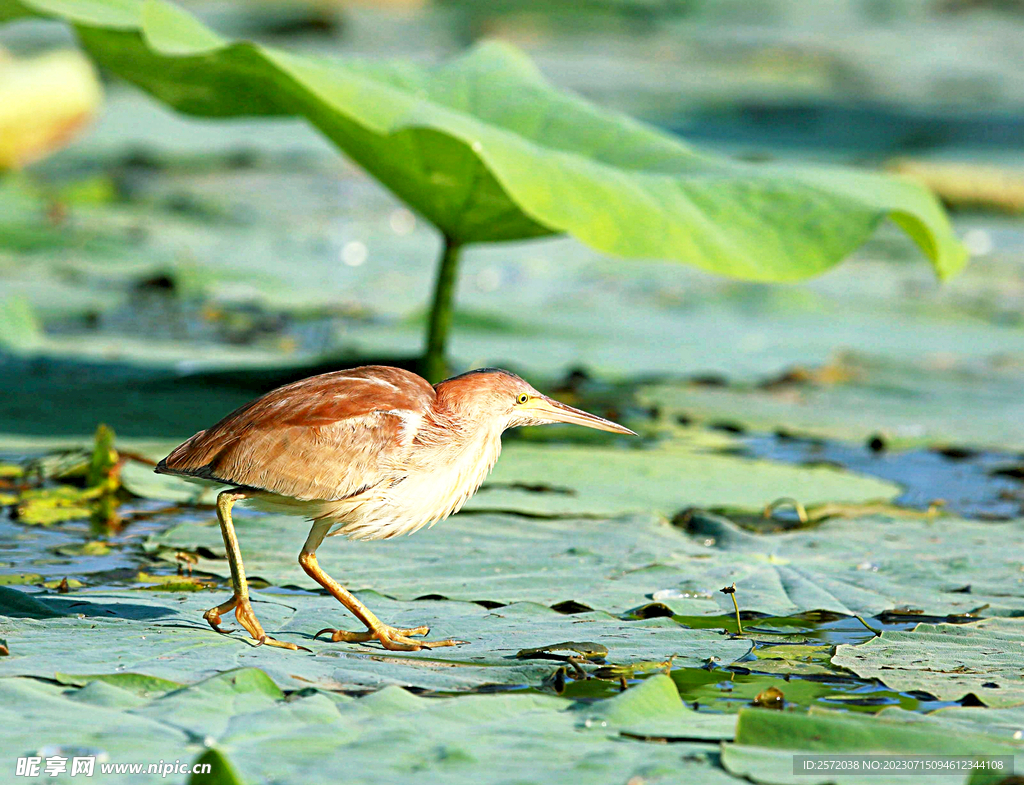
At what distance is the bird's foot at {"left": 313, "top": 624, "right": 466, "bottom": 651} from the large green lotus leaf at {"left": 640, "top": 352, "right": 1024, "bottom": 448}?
2.37 meters

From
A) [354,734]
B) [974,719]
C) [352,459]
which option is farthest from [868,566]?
[354,734]

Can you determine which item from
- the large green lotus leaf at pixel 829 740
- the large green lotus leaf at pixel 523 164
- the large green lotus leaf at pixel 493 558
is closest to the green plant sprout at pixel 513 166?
the large green lotus leaf at pixel 523 164

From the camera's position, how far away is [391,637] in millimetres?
2475

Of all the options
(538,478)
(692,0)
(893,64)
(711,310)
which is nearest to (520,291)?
(711,310)

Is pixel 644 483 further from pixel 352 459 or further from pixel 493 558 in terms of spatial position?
pixel 352 459

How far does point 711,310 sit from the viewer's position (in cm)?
695

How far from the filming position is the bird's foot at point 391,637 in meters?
2.45

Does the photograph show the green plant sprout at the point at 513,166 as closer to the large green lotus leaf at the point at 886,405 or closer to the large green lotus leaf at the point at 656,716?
the large green lotus leaf at the point at 886,405

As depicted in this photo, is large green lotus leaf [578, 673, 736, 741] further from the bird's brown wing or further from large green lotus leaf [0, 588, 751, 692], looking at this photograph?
the bird's brown wing

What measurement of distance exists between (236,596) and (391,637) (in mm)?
304

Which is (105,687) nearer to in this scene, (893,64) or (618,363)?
(618,363)

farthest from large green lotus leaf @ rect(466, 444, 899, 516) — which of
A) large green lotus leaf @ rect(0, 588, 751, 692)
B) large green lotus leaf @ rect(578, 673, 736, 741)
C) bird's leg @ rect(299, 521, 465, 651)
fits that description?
large green lotus leaf @ rect(578, 673, 736, 741)

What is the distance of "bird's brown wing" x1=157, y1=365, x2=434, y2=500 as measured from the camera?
7.97ft

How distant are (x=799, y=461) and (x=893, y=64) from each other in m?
9.60
